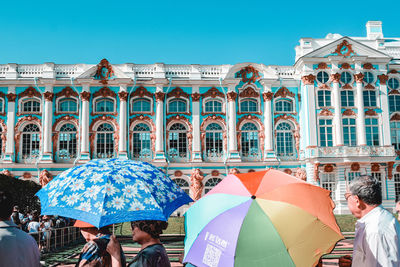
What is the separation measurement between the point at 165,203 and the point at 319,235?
2.01 metres

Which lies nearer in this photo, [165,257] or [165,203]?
[165,257]

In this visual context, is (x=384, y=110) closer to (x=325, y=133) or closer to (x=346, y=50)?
(x=325, y=133)

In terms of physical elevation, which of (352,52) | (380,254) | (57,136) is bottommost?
(380,254)

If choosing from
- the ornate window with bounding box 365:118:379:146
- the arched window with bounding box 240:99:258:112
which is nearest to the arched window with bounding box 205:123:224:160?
the arched window with bounding box 240:99:258:112

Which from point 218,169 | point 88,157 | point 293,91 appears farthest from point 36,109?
point 293,91

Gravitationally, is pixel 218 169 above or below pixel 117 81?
below

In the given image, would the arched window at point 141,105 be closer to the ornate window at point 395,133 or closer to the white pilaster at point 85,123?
the white pilaster at point 85,123

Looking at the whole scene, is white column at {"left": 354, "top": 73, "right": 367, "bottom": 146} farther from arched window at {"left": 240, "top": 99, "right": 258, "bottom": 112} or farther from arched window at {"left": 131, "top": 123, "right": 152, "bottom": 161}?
arched window at {"left": 131, "top": 123, "right": 152, "bottom": 161}

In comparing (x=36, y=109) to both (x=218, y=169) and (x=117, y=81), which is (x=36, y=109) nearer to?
(x=117, y=81)

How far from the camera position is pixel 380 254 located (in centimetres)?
381

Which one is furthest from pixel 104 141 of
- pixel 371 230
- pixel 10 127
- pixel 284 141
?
pixel 371 230

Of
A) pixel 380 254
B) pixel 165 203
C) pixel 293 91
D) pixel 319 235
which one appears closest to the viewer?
pixel 380 254

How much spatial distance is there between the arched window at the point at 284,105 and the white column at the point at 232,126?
11.5 ft

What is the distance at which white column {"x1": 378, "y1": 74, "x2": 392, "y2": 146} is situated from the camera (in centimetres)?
3297
